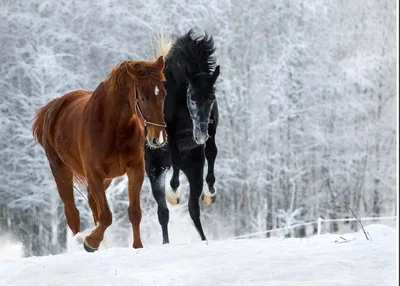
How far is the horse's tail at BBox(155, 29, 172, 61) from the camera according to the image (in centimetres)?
919

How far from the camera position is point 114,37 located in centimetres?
2831

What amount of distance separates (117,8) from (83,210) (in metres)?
8.41

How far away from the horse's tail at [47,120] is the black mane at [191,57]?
5.59 feet

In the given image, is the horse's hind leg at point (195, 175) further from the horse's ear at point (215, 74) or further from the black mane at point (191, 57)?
the horse's ear at point (215, 74)

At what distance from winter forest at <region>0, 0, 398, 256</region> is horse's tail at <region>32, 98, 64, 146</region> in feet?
48.6

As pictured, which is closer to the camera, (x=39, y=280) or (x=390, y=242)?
(x=39, y=280)

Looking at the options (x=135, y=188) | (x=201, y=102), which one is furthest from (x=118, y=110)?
(x=201, y=102)

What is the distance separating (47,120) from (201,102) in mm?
2568

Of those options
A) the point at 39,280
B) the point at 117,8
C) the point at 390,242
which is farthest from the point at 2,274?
the point at 117,8

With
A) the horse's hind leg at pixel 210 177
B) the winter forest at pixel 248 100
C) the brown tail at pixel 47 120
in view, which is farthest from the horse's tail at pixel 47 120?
the winter forest at pixel 248 100

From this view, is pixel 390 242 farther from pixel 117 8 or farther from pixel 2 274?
pixel 117 8

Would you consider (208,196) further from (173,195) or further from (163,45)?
(163,45)

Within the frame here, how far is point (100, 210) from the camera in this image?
764cm

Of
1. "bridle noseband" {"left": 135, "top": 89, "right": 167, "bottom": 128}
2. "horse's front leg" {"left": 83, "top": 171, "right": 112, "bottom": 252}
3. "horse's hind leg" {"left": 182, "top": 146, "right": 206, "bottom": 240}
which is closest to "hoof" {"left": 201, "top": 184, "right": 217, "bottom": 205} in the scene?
"horse's hind leg" {"left": 182, "top": 146, "right": 206, "bottom": 240}
